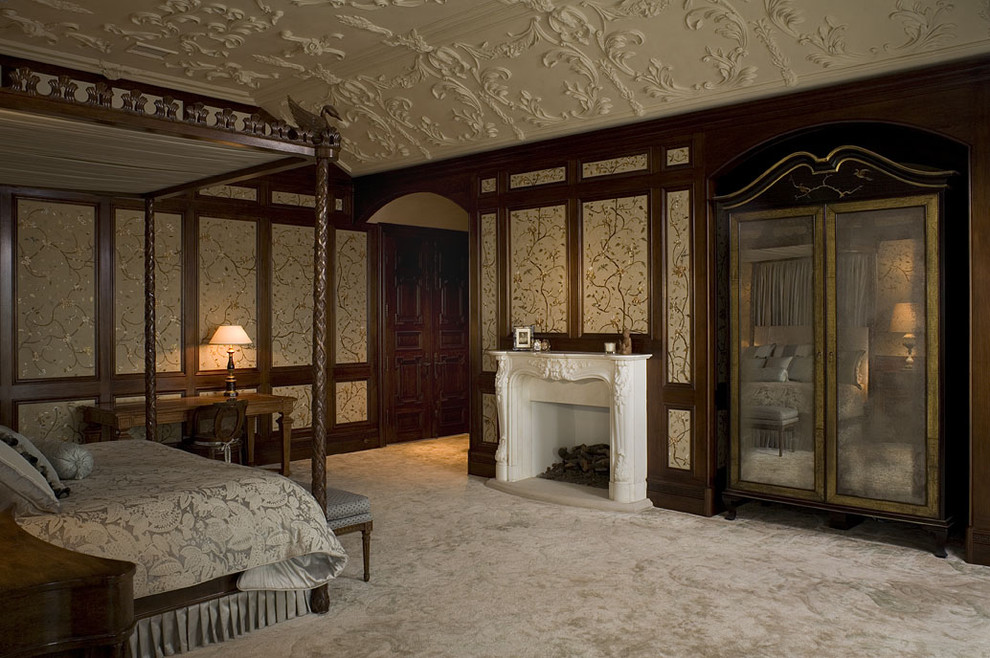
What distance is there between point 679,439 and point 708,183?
5.79 ft

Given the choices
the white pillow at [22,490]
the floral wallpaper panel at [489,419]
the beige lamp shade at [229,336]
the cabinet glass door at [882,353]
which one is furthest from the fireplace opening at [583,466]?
the white pillow at [22,490]

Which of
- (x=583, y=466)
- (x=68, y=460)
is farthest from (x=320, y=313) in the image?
(x=583, y=466)

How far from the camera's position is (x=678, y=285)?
5.36 metres

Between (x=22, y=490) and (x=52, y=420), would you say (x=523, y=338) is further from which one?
(x=22, y=490)

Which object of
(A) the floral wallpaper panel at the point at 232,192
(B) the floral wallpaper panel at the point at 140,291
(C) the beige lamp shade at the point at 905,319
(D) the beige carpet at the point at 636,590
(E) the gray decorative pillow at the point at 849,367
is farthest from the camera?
(A) the floral wallpaper panel at the point at 232,192

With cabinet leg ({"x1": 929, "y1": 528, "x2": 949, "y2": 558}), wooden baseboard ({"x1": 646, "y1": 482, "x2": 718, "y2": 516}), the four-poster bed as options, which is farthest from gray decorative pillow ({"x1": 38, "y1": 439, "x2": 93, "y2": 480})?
cabinet leg ({"x1": 929, "y1": 528, "x2": 949, "y2": 558})

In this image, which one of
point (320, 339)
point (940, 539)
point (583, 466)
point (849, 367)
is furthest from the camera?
point (583, 466)

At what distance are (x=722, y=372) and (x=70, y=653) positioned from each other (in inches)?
177

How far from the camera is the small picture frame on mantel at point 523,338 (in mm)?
6094

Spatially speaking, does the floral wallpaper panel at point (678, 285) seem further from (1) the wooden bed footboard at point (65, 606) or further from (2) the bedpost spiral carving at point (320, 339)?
(1) the wooden bed footboard at point (65, 606)

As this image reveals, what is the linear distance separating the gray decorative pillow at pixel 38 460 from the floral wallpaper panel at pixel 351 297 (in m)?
4.50

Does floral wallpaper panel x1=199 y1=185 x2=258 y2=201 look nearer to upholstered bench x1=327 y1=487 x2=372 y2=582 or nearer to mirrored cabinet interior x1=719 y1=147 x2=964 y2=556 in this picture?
upholstered bench x1=327 y1=487 x2=372 y2=582

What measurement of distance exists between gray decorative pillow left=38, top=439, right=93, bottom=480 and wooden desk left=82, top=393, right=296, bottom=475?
6.77ft

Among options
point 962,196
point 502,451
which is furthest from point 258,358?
point 962,196
